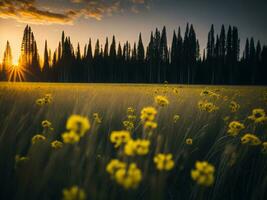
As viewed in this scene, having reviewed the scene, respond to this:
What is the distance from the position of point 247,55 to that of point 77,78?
3668 cm

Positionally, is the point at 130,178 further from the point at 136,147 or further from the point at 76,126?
the point at 76,126

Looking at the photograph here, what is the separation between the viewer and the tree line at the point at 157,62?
4391cm

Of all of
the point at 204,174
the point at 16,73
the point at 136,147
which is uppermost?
the point at 16,73

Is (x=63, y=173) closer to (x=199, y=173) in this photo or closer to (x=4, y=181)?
(x=4, y=181)

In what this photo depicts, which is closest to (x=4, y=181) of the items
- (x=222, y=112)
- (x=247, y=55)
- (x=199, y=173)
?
(x=199, y=173)

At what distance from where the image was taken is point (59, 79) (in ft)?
172

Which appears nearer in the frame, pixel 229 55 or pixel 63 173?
pixel 63 173

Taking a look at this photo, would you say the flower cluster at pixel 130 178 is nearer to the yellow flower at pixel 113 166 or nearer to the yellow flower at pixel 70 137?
the yellow flower at pixel 113 166

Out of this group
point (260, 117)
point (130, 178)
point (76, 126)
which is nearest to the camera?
point (130, 178)

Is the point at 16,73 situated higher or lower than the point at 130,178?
higher

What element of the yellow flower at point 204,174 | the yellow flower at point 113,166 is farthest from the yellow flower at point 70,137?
the yellow flower at point 204,174

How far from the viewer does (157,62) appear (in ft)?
155

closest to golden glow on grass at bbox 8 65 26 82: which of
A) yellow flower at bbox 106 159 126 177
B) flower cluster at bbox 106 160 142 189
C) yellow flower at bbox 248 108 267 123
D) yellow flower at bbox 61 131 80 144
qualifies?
yellow flower at bbox 248 108 267 123

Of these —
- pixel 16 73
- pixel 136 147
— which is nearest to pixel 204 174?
pixel 136 147
